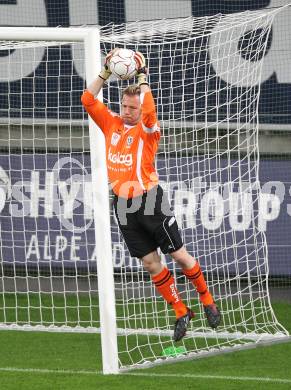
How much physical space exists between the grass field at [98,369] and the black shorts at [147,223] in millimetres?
913

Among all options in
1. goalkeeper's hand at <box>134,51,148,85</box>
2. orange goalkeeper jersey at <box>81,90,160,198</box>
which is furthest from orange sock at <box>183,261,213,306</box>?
goalkeeper's hand at <box>134,51,148,85</box>

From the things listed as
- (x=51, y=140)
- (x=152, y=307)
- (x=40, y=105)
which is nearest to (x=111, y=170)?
(x=152, y=307)

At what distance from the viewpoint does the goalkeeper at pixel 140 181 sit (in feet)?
24.8

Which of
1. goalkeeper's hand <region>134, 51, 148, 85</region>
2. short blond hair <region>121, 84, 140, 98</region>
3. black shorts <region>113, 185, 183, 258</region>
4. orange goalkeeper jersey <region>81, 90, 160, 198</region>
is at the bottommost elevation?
black shorts <region>113, 185, 183, 258</region>

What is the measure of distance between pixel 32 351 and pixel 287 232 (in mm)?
3890

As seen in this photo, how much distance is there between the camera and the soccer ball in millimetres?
7305

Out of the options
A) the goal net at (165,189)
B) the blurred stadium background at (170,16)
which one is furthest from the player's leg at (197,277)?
the blurred stadium background at (170,16)

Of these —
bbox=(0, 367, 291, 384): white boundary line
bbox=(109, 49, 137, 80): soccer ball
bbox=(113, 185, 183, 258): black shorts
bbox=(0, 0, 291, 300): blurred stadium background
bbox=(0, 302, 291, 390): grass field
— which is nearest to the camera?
bbox=(0, 302, 291, 390): grass field

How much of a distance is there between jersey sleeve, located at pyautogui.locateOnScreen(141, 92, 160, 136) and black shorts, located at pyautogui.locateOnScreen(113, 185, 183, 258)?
1.63 feet

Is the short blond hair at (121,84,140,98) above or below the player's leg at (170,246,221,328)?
above

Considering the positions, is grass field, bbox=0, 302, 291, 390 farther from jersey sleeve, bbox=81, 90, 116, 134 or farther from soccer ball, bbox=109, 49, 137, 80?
soccer ball, bbox=109, 49, 137, 80

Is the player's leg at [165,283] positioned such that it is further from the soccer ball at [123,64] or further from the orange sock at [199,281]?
the soccer ball at [123,64]

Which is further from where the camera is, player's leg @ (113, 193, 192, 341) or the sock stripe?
the sock stripe

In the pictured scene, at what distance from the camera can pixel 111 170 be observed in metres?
7.69
